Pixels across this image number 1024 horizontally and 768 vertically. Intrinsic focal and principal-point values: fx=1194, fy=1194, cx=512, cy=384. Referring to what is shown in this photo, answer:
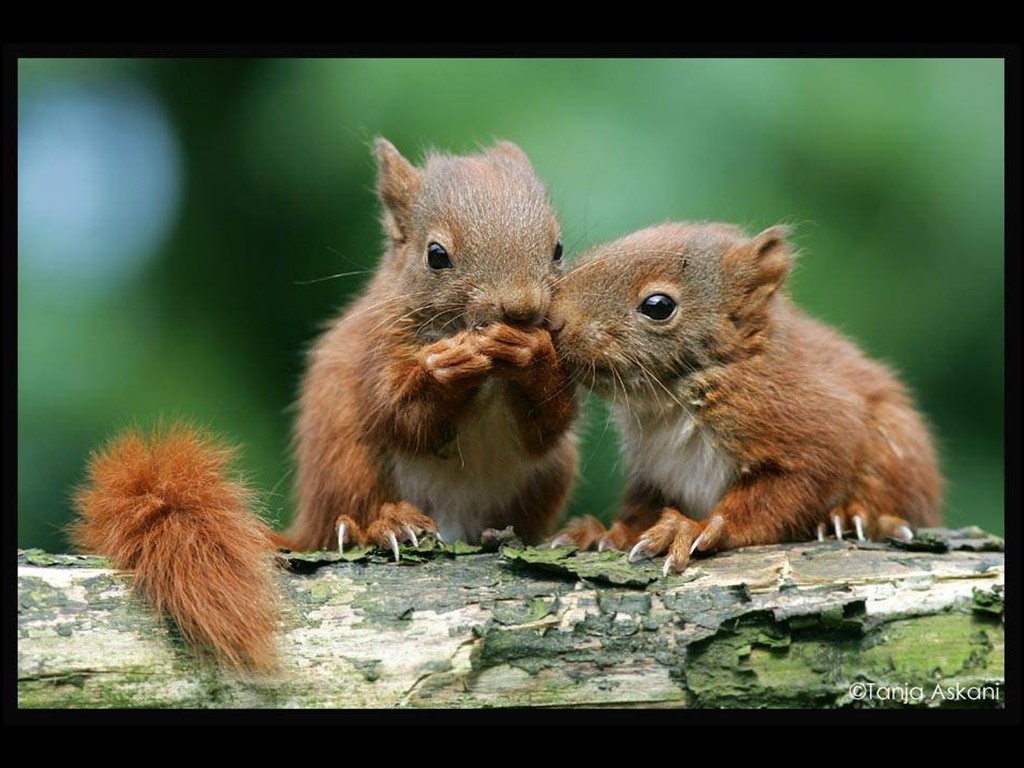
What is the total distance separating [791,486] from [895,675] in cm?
63

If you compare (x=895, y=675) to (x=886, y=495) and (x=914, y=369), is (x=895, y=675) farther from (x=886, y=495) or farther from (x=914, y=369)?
(x=914, y=369)

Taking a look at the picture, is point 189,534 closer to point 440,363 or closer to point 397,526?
point 397,526

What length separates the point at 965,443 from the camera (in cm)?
412

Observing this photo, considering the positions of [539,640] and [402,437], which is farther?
[402,437]

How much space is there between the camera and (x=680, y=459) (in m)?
3.26

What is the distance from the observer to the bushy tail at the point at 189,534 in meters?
2.46

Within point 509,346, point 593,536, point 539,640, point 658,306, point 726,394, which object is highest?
point 658,306

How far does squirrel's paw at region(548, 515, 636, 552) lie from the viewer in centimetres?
315

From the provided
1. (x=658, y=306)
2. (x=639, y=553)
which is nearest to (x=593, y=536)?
(x=639, y=553)

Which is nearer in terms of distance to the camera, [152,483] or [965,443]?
[152,483]

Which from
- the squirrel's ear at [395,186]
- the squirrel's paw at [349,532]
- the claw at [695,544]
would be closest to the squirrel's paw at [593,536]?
the claw at [695,544]

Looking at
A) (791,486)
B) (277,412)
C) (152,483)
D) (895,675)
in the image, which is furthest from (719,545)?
(277,412)

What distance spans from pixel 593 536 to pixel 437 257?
0.88 metres

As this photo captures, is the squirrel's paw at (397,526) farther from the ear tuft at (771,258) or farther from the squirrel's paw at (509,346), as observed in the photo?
the ear tuft at (771,258)
